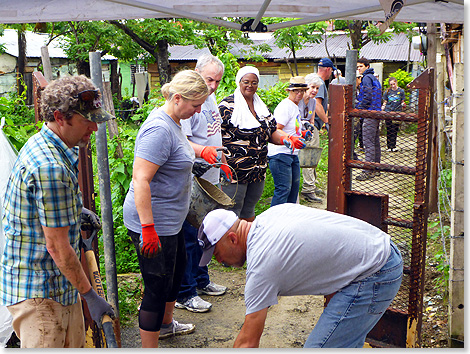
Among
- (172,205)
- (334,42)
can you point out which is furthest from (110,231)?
(334,42)

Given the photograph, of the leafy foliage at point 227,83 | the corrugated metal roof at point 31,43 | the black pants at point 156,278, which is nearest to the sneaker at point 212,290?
the black pants at point 156,278

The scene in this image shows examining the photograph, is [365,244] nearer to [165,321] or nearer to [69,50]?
[165,321]

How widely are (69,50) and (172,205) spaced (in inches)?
691

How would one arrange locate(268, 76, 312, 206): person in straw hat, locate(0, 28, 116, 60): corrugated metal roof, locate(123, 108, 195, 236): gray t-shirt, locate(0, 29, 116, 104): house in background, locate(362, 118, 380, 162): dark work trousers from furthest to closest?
locate(0, 28, 116, 60): corrugated metal roof < locate(0, 29, 116, 104): house in background < locate(268, 76, 312, 206): person in straw hat < locate(362, 118, 380, 162): dark work trousers < locate(123, 108, 195, 236): gray t-shirt

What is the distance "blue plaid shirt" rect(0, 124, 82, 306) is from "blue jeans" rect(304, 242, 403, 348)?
127 cm

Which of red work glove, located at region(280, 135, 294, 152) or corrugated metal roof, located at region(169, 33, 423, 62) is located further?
corrugated metal roof, located at region(169, 33, 423, 62)

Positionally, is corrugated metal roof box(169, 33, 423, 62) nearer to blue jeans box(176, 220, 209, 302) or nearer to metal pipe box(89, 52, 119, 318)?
blue jeans box(176, 220, 209, 302)

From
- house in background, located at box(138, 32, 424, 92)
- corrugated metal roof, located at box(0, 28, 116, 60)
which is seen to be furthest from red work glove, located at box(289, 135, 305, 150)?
corrugated metal roof, located at box(0, 28, 116, 60)

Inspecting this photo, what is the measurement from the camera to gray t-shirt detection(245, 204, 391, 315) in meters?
2.38

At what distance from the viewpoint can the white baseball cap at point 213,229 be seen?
8.09 ft

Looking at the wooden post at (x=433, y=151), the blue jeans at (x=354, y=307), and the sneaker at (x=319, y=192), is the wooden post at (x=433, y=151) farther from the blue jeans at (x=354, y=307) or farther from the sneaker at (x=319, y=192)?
the blue jeans at (x=354, y=307)

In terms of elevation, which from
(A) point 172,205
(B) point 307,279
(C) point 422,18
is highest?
(C) point 422,18

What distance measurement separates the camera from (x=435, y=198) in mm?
7172

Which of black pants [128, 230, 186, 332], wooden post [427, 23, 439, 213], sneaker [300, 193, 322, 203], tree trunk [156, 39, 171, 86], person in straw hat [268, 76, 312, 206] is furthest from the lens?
tree trunk [156, 39, 171, 86]
